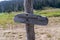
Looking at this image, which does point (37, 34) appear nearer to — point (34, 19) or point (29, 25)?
point (29, 25)

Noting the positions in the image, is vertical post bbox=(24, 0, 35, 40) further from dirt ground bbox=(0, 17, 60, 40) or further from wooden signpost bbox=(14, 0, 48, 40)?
dirt ground bbox=(0, 17, 60, 40)

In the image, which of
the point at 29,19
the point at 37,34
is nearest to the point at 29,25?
the point at 29,19

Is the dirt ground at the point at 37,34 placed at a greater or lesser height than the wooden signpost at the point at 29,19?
lesser

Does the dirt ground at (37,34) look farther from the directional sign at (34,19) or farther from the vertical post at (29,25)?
the directional sign at (34,19)

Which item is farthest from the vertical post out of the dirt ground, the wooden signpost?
the dirt ground

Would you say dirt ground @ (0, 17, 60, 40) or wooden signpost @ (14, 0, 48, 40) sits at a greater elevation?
wooden signpost @ (14, 0, 48, 40)

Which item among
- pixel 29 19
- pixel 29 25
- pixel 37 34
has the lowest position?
pixel 37 34

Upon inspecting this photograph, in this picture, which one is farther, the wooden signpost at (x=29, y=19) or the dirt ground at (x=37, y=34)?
the dirt ground at (x=37, y=34)

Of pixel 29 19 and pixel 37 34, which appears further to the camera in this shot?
pixel 37 34

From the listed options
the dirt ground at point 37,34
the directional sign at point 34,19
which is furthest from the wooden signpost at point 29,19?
the dirt ground at point 37,34

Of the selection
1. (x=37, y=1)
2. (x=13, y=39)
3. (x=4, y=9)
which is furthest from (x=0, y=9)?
(x=13, y=39)

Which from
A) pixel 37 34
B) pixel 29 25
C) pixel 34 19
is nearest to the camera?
pixel 34 19

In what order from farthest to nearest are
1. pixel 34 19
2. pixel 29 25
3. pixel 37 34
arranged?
pixel 37 34 → pixel 29 25 → pixel 34 19

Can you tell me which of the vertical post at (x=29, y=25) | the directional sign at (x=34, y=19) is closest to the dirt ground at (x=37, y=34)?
the vertical post at (x=29, y=25)
